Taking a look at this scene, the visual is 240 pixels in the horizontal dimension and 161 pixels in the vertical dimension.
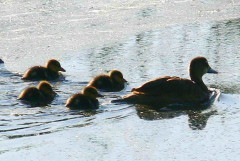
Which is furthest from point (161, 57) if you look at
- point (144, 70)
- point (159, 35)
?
point (159, 35)

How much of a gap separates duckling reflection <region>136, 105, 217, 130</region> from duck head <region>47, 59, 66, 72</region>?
135 centimetres

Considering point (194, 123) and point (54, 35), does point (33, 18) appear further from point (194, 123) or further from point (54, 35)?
point (194, 123)

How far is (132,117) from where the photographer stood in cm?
597

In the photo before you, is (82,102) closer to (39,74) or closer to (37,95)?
(37,95)

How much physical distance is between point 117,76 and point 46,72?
33.8 inches

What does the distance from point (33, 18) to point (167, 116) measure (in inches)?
→ 168

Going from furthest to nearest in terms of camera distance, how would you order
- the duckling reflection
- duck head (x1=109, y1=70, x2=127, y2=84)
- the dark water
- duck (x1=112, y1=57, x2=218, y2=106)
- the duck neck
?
duck head (x1=109, y1=70, x2=127, y2=84), the duck neck, duck (x1=112, y1=57, x2=218, y2=106), the duckling reflection, the dark water

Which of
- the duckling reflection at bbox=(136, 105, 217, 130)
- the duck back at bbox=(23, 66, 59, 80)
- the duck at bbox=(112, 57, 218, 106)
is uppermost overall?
the duck back at bbox=(23, 66, 59, 80)

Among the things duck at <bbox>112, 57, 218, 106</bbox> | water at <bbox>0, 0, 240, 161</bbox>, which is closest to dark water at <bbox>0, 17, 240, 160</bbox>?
water at <bbox>0, 0, 240, 161</bbox>

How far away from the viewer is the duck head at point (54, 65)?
7.46 metres

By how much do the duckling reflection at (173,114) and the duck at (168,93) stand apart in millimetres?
112

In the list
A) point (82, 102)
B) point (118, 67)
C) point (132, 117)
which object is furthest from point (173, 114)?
point (118, 67)

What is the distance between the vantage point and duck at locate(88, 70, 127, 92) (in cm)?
702

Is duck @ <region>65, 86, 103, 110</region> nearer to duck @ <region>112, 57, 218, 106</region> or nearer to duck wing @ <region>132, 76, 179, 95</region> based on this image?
duck @ <region>112, 57, 218, 106</region>
